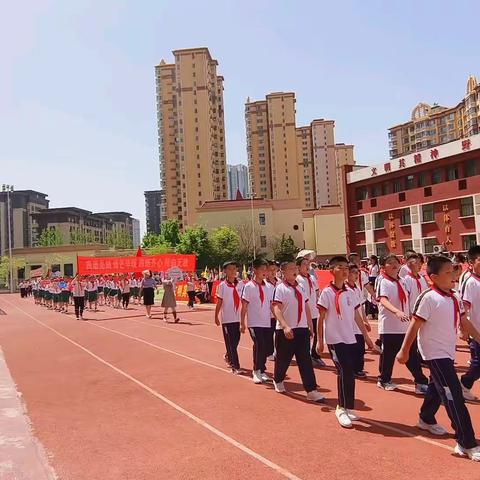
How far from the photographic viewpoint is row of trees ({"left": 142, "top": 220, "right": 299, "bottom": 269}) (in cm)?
7238

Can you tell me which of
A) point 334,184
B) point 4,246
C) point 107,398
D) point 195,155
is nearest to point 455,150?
point 107,398

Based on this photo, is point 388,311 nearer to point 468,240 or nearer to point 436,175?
point 468,240

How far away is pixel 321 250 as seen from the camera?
261 feet

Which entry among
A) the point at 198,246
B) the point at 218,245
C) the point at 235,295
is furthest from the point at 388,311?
the point at 218,245

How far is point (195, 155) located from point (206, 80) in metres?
14.4

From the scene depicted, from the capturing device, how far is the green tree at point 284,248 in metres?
76.9

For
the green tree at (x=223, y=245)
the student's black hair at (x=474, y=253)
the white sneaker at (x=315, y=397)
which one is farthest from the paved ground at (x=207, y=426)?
the green tree at (x=223, y=245)

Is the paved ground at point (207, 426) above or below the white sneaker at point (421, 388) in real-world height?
below

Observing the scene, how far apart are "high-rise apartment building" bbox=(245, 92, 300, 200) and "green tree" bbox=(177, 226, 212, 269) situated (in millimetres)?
46282

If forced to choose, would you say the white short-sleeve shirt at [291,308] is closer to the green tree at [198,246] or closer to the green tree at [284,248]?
the green tree at [198,246]

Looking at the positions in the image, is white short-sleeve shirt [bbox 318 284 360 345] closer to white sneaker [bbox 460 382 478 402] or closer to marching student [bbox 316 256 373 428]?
marching student [bbox 316 256 373 428]

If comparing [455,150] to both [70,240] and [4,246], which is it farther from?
[4,246]

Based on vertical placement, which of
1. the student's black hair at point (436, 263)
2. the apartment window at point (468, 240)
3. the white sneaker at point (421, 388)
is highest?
the apartment window at point (468, 240)

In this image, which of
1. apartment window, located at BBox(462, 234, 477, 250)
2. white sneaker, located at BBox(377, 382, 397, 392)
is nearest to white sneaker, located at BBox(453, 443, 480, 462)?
white sneaker, located at BBox(377, 382, 397, 392)
